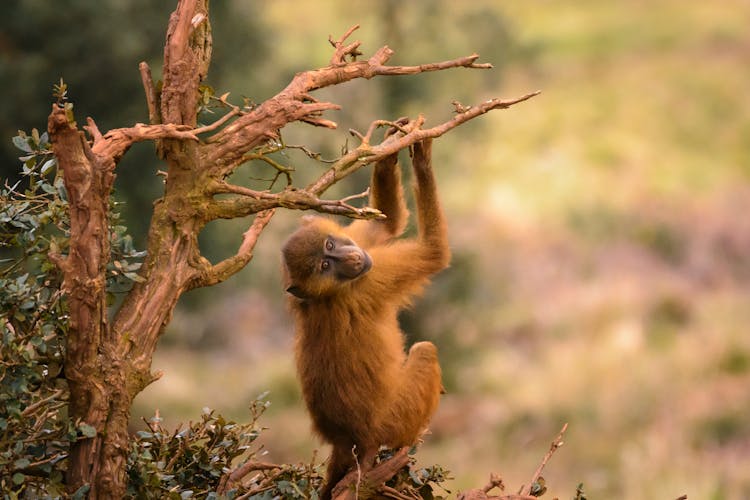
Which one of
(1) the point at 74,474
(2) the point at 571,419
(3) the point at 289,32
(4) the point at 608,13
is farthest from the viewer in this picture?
(4) the point at 608,13

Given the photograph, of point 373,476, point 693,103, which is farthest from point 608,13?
point 373,476

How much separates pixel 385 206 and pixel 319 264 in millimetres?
719

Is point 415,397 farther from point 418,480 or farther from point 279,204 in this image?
point 279,204

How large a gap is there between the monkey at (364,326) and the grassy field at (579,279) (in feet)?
9.64

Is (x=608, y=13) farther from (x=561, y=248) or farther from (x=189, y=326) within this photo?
(x=189, y=326)

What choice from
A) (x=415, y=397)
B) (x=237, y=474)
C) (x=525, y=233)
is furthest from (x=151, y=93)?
(x=525, y=233)

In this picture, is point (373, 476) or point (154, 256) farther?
point (373, 476)

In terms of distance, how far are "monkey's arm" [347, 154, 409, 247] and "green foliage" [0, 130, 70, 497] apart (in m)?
2.26

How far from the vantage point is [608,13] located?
38.9 metres

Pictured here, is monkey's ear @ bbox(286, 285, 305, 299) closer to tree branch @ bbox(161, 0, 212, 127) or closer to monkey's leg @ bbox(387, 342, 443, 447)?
monkey's leg @ bbox(387, 342, 443, 447)

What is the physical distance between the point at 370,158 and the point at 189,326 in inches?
777

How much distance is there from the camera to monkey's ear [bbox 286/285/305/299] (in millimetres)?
5711

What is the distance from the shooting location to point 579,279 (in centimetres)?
2442

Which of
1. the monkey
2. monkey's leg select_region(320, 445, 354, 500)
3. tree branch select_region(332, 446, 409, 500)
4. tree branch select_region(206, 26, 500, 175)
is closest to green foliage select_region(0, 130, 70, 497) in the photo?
tree branch select_region(206, 26, 500, 175)
